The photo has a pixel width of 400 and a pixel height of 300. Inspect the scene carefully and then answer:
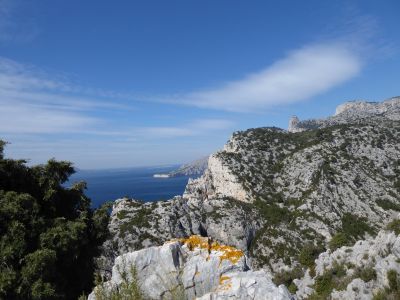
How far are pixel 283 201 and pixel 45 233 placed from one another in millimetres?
64688

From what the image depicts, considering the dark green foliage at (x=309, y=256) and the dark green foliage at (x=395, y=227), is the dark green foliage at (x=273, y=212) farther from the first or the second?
the dark green foliage at (x=395, y=227)

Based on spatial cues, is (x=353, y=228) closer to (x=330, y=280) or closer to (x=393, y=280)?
(x=330, y=280)

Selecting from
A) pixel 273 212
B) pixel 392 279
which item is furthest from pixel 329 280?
pixel 273 212

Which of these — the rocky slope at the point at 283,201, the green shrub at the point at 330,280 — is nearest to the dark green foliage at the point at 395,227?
the green shrub at the point at 330,280

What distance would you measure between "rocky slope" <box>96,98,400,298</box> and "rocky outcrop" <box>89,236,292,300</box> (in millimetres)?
38848

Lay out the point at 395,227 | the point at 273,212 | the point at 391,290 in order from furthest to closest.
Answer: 1. the point at 273,212
2. the point at 395,227
3. the point at 391,290

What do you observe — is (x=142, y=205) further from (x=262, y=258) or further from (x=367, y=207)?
(x=367, y=207)

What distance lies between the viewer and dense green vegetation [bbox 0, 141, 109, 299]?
1446cm

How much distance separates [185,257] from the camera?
50.8 ft

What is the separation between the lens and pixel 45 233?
16250 millimetres

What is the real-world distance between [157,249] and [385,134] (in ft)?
303

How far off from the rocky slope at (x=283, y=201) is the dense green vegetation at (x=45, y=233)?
120 ft

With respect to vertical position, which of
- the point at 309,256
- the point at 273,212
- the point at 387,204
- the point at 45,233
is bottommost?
the point at 309,256

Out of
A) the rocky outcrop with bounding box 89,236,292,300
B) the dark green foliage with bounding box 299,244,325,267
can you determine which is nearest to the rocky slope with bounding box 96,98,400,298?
the dark green foliage with bounding box 299,244,325,267
